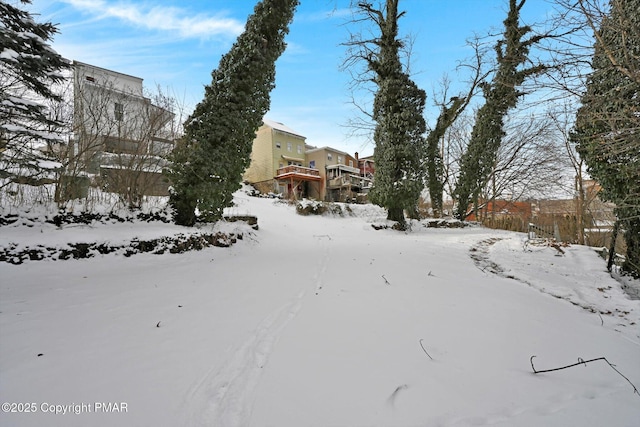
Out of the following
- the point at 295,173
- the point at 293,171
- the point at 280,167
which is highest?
the point at 280,167

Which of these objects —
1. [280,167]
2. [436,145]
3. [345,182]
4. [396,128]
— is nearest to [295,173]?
[280,167]

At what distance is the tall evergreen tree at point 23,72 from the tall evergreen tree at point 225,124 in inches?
95.8

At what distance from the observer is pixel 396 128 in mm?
11117

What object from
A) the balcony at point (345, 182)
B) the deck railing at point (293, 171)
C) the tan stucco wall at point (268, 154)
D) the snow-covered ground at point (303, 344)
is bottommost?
→ the snow-covered ground at point (303, 344)

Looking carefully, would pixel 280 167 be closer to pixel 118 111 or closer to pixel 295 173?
pixel 295 173

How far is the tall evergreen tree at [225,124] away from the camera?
6.51 m

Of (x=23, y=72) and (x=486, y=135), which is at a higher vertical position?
(x=486, y=135)

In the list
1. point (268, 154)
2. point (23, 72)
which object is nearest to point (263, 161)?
point (268, 154)

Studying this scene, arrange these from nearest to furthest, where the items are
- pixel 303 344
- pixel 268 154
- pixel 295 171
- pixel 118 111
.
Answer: pixel 303 344
pixel 118 111
pixel 295 171
pixel 268 154

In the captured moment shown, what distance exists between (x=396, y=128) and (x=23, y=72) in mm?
10911

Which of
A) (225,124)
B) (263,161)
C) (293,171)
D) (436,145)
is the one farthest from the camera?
(263,161)

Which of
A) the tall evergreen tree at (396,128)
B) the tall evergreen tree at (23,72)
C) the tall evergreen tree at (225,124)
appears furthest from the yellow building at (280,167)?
the tall evergreen tree at (23,72)

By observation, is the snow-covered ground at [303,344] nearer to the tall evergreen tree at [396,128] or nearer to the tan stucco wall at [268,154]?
the tall evergreen tree at [396,128]

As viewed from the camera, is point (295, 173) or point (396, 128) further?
point (295, 173)
